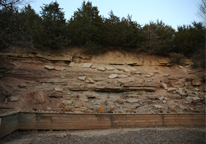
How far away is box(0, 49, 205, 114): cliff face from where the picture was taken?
8.48 metres

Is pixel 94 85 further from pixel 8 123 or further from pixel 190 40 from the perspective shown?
pixel 190 40

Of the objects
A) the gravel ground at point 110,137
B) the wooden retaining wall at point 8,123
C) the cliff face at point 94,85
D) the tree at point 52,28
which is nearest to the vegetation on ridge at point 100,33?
the tree at point 52,28

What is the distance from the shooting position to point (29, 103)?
8.15m

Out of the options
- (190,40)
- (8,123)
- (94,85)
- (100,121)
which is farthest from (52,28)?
(190,40)

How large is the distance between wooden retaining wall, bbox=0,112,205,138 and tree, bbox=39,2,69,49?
753cm

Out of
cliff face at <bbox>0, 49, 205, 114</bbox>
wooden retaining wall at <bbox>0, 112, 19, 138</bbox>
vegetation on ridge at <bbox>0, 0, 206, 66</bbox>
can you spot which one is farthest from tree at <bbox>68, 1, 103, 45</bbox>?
wooden retaining wall at <bbox>0, 112, 19, 138</bbox>

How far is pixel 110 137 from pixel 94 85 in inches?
199

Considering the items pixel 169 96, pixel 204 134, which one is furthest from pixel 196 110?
pixel 204 134

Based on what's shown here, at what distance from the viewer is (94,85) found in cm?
1025

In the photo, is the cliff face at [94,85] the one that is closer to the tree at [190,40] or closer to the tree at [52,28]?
the tree at [52,28]

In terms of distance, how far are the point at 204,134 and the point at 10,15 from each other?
504 inches

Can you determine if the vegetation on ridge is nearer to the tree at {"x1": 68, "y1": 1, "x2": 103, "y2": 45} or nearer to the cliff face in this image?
the tree at {"x1": 68, "y1": 1, "x2": 103, "y2": 45}

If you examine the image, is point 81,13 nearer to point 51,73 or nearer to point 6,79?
point 51,73

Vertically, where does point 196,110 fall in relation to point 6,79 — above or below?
below
